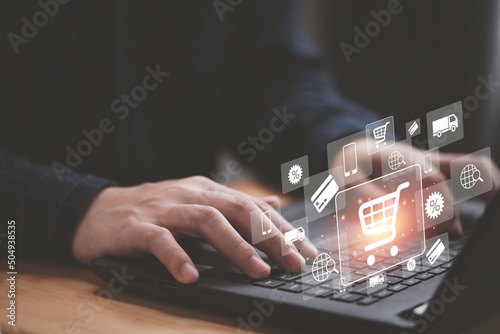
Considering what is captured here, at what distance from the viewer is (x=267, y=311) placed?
47cm

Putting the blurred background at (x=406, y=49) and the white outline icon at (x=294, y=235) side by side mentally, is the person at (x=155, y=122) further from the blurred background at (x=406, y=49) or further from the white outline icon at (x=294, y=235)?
the blurred background at (x=406, y=49)

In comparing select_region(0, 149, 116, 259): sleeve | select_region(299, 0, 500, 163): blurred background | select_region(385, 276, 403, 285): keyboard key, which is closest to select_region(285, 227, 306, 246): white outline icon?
select_region(385, 276, 403, 285): keyboard key

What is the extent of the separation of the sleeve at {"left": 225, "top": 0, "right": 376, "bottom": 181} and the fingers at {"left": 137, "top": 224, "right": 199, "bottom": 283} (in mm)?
382

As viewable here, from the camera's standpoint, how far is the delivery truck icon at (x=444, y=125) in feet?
1.95

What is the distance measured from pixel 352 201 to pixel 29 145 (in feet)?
2.10

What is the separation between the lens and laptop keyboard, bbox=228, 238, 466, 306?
1.52ft

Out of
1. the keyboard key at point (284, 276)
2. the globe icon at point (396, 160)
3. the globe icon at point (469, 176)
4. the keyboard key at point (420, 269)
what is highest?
the globe icon at point (396, 160)

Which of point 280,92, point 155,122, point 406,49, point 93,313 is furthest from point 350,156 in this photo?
point 406,49

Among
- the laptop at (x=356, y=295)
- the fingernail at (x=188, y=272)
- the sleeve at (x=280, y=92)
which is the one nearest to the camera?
the laptop at (x=356, y=295)

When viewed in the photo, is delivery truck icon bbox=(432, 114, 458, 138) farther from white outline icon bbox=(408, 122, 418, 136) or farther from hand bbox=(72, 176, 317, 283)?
hand bbox=(72, 176, 317, 283)

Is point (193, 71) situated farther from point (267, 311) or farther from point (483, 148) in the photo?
point (267, 311)

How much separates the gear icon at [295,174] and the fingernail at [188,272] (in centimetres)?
17

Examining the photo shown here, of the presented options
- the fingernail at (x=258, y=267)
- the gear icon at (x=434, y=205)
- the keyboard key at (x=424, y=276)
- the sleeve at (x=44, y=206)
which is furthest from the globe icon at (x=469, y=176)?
the sleeve at (x=44, y=206)

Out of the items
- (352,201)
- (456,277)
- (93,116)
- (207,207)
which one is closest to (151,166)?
(93,116)
